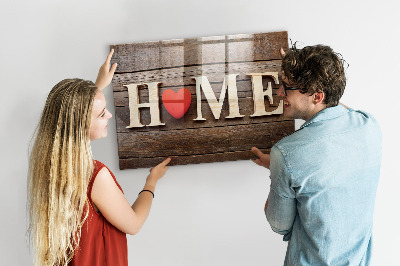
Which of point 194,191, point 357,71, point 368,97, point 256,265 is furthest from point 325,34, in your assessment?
point 256,265

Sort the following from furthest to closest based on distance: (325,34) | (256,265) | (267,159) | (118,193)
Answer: (256,265), (325,34), (267,159), (118,193)

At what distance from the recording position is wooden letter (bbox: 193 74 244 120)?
1.86 metres

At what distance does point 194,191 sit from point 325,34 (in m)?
1.06

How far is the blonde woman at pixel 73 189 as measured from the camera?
1.30 meters

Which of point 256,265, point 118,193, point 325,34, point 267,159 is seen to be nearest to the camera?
point 118,193

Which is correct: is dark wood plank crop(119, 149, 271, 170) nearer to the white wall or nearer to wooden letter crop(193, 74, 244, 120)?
the white wall

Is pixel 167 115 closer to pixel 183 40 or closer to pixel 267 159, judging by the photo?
pixel 183 40

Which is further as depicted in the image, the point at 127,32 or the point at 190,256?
the point at 190,256

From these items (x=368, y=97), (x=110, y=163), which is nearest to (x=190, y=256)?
(x=110, y=163)

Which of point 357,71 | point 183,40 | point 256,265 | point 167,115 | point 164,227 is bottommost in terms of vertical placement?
point 256,265

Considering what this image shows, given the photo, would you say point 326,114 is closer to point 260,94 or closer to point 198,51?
point 260,94

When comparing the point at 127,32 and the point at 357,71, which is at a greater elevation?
the point at 127,32

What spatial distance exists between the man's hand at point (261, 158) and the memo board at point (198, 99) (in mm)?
74

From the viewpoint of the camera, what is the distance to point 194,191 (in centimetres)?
195
